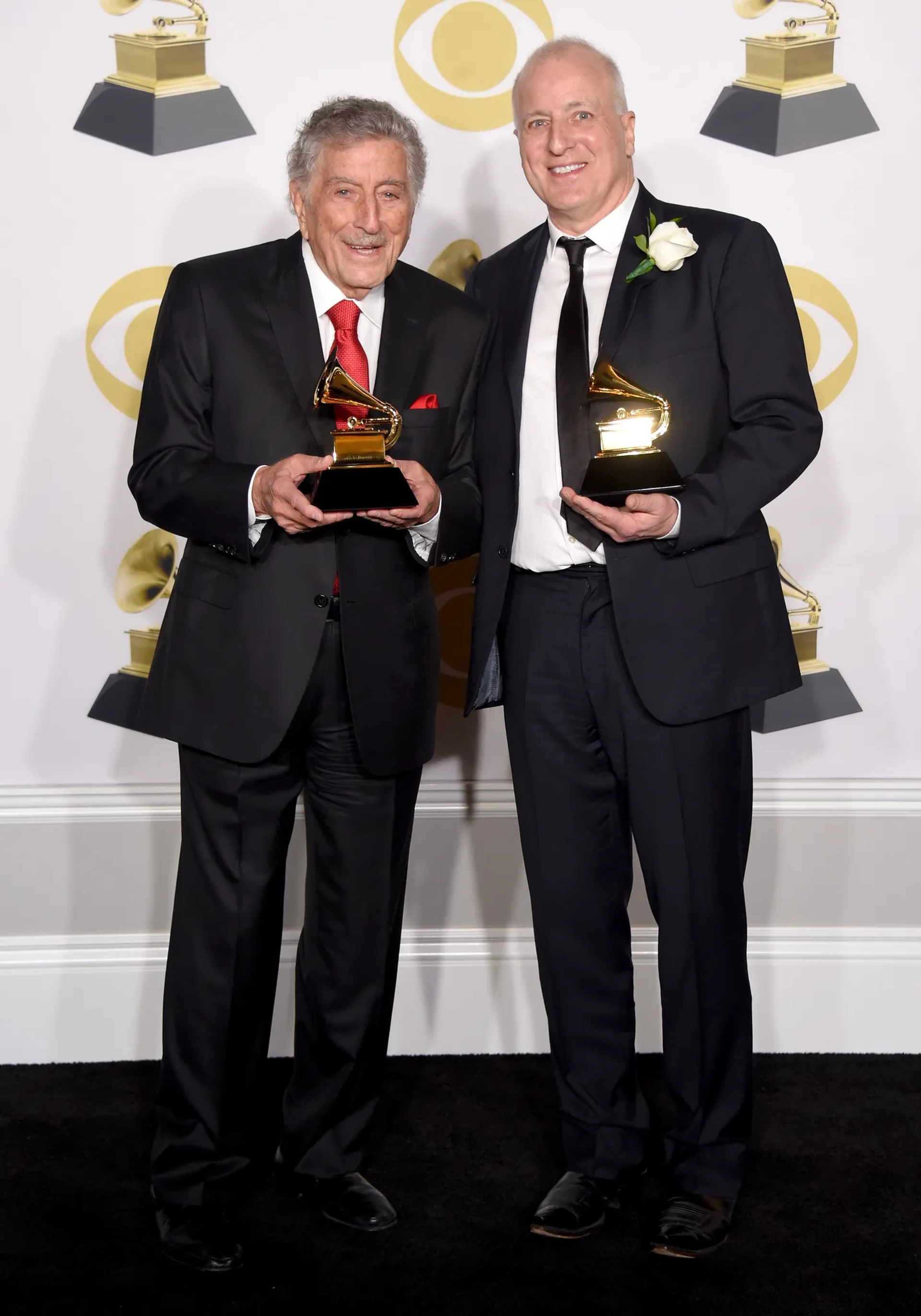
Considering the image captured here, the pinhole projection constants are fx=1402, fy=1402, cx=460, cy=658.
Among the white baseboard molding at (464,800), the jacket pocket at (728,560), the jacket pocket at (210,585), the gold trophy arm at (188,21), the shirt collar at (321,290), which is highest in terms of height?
the gold trophy arm at (188,21)

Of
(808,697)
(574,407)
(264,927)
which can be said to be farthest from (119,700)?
(808,697)

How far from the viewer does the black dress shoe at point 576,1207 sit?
2.58 meters

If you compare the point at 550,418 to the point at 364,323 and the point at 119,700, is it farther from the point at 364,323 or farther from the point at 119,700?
the point at 119,700

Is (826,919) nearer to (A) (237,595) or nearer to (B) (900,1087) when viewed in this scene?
(B) (900,1087)

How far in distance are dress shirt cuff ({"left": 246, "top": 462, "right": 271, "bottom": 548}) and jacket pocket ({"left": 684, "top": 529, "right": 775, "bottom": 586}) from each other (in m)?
0.74

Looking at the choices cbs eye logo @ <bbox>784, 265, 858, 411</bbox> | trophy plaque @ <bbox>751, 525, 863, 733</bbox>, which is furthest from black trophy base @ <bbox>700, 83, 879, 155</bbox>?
trophy plaque @ <bbox>751, 525, 863, 733</bbox>

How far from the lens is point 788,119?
321 centimetres

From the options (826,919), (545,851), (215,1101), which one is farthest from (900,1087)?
(215,1101)

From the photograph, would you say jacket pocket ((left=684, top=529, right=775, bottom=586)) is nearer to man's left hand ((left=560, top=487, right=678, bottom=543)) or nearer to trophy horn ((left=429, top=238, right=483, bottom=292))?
man's left hand ((left=560, top=487, right=678, bottom=543))

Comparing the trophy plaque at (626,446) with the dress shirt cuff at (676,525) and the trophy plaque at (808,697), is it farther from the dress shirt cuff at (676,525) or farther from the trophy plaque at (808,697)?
the trophy plaque at (808,697)

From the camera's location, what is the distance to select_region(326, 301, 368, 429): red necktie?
2404 mm

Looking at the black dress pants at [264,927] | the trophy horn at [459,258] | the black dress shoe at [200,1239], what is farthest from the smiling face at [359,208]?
the black dress shoe at [200,1239]

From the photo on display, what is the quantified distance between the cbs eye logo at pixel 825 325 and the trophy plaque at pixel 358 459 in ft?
4.55

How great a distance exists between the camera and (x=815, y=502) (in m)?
3.35
